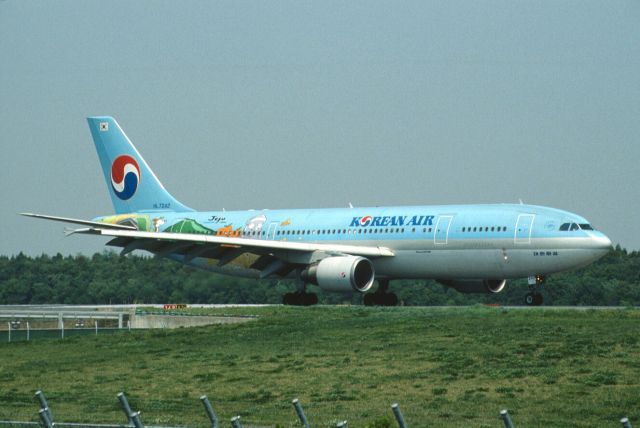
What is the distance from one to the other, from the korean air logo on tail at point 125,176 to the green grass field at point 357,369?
19.9 metres

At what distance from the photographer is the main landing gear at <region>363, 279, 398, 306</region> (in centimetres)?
4872

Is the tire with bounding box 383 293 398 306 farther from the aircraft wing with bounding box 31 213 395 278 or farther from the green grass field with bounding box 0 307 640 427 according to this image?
the green grass field with bounding box 0 307 640 427

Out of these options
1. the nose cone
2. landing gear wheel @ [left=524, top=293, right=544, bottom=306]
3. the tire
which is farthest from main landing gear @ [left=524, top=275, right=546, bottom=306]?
the tire

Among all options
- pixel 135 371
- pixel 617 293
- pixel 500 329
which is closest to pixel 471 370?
pixel 500 329

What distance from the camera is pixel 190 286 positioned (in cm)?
5172

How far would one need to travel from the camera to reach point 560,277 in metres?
65.7

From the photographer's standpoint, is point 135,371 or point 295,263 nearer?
point 135,371

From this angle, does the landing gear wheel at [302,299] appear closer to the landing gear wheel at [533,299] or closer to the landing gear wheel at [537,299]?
the landing gear wheel at [533,299]

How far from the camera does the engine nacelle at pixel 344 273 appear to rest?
144 ft

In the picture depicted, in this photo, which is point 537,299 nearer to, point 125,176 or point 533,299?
point 533,299

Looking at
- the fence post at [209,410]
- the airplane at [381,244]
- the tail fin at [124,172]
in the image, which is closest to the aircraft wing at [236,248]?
the airplane at [381,244]

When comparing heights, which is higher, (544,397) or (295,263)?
(295,263)

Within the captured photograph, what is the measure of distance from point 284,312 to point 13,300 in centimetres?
3533

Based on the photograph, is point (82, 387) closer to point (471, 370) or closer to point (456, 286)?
point (471, 370)
